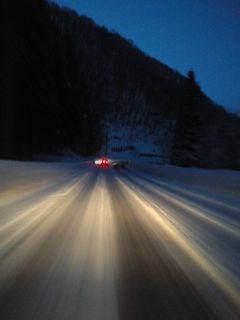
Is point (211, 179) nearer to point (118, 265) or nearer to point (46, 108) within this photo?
point (118, 265)

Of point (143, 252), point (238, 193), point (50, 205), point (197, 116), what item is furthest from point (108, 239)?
point (197, 116)

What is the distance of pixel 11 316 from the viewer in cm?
285

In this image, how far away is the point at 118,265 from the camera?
4.19 m

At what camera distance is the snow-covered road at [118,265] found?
3.06 metres

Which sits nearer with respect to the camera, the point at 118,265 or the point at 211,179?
the point at 118,265

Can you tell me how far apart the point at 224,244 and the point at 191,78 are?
3641cm

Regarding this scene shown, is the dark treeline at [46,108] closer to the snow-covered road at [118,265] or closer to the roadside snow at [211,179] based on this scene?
the roadside snow at [211,179]

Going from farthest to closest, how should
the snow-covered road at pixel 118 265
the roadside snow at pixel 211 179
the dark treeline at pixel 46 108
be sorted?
the dark treeline at pixel 46 108
the roadside snow at pixel 211 179
the snow-covered road at pixel 118 265

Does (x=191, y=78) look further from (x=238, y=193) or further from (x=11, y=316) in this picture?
(x=11, y=316)

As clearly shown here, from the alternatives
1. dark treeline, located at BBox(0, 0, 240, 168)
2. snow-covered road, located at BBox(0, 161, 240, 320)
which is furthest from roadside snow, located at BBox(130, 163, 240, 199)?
dark treeline, located at BBox(0, 0, 240, 168)

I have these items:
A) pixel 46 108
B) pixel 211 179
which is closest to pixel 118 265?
pixel 211 179

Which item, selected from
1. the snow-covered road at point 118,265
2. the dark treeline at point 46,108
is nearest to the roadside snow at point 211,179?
the snow-covered road at point 118,265

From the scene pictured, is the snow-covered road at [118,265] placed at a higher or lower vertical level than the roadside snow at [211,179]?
lower

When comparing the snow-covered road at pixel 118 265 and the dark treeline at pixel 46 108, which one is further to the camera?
the dark treeline at pixel 46 108
